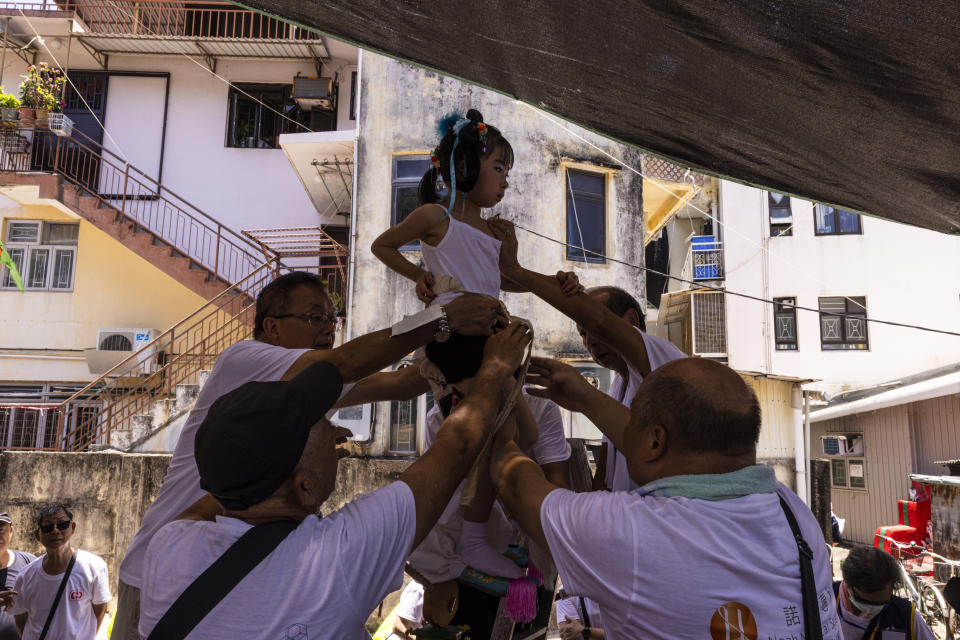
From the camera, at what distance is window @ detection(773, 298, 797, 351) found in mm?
22469

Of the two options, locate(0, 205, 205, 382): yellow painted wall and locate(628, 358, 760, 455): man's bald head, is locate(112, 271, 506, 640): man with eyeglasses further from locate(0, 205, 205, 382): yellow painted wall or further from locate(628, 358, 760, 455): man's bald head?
locate(0, 205, 205, 382): yellow painted wall

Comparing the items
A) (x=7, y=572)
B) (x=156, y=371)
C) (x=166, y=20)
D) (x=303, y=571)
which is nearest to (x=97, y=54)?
(x=166, y=20)

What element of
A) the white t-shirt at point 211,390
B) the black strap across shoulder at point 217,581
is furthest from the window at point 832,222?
the black strap across shoulder at point 217,581

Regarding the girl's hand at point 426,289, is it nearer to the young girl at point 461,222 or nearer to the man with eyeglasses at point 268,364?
the young girl at point 461,222

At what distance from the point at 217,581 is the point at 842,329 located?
23787mm

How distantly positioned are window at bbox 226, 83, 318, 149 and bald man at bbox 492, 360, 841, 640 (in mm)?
16781

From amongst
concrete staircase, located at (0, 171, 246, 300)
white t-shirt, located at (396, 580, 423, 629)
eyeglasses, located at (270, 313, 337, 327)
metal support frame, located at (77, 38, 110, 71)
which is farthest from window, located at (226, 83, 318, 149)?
eyeglasses, located at (270, 313, 337, 327)

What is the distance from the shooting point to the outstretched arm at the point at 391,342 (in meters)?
2.67

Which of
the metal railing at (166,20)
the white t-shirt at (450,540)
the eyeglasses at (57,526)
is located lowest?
the eyeglasses at (57,526)

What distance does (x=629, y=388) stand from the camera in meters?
3.35

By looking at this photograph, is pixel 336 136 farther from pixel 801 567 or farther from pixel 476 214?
pixel 801 567

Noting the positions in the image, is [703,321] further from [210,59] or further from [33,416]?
[33,416]

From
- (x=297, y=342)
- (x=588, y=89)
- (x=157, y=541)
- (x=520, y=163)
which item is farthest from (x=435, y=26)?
(x=520, y=163)

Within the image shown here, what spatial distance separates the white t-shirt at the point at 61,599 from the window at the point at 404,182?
343 inches
